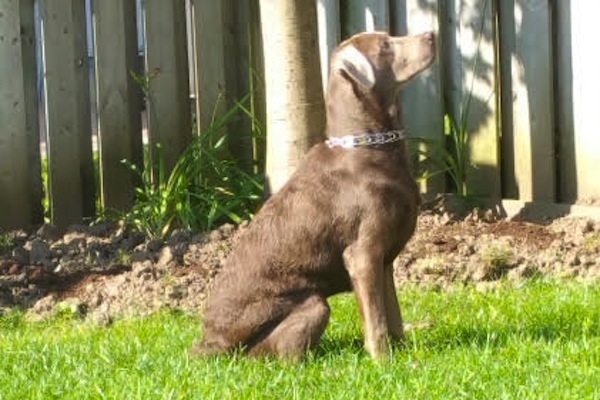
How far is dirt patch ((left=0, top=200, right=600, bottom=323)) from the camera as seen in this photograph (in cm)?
727

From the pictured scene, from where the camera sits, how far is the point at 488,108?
8.71 m

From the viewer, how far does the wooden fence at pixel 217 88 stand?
8453 mm

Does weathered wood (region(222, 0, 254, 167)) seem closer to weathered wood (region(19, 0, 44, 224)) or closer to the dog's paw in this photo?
weathered wood (region(19, 0, 44, 224))

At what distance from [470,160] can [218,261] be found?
199 cm

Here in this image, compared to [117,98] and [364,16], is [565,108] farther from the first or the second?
[117,98]

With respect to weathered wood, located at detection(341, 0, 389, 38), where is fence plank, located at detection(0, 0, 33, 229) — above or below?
below

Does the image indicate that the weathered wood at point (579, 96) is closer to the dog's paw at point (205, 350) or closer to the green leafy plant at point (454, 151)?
the green leafy plant at point (454, 151)

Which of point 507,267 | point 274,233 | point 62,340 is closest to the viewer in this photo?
point 274,233

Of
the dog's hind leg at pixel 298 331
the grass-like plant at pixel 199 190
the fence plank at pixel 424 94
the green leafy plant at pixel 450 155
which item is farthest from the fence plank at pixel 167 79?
the dog's hind leg at pixel 298 331

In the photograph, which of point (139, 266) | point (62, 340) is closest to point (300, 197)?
point (62, 340)

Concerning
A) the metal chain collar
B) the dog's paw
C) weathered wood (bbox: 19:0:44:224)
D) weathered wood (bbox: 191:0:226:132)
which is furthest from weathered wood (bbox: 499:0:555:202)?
the dog's paw

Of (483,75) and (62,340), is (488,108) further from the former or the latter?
(62,340)

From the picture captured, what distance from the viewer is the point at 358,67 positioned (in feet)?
19.3

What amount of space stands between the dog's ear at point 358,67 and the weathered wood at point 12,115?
11.6 feet
